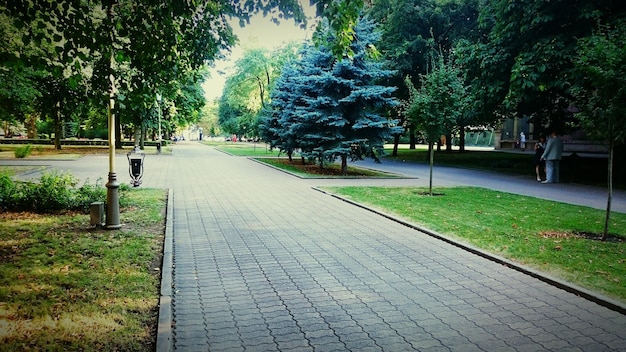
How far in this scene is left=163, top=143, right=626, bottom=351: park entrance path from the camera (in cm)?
396

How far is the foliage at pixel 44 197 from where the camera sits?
9.45 metres

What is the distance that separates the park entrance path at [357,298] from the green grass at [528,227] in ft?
2.02

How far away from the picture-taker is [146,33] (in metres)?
6.18

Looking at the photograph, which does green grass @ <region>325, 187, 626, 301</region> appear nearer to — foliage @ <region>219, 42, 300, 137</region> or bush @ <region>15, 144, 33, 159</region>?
bush @ <region>15, 144, 33, 159</region>

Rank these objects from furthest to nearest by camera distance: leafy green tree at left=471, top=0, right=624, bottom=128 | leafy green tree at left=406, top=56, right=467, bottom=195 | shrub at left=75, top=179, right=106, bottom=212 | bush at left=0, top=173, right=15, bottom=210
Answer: leafy green tree at left=471, top=0, right=624, bottom=128
leafy green tree at left=406, top=56, right=467, bottom=195
shrub at left=75, top=179, right=106, bottom=212
bush at left=0, top=173, right=15, bottom=210

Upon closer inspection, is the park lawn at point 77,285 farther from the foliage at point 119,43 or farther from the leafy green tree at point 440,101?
the leafy green tree at point 440,101

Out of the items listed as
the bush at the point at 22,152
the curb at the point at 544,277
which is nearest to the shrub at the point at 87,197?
the curb at the point at 544,277

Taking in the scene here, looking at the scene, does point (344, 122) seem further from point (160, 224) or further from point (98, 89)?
point (98, 89)

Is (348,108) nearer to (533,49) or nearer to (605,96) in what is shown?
(533,49)

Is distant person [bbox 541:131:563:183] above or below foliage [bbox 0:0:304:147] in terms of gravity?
below

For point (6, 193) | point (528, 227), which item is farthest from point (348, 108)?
point (6, 193)

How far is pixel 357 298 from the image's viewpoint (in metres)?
4.96

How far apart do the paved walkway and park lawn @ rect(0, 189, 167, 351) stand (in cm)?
31

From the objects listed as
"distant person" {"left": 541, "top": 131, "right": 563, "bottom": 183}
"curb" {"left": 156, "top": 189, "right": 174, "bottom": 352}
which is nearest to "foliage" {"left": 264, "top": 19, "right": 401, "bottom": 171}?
"distant person" {"left": 541, "top": 131, "right": 563, "bottom": 183}
